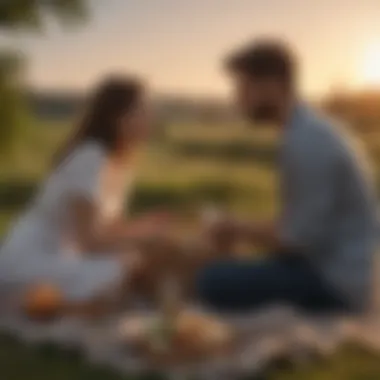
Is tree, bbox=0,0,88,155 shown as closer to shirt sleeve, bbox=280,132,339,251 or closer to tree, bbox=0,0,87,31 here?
tree, bbox=0,0,87,31

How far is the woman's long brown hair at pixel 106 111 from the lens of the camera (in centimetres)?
146

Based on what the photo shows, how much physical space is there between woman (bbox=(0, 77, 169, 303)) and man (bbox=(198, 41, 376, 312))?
0.54ft

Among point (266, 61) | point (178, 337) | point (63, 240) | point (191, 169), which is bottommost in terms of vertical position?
point (178, 337)

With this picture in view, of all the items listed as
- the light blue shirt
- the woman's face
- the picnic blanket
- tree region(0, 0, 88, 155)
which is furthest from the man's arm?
tree region(0, 0, 88, 155)

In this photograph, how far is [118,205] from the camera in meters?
1.46

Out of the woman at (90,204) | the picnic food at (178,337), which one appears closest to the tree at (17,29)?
the woman at (90,204)

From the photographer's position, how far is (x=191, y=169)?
1444 millimetres

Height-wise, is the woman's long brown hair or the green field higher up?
the woman's long brown hair

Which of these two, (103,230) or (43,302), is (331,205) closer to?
(103,230)

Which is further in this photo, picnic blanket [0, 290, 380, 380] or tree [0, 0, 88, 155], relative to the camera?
tree [0, 0, 88, 155]

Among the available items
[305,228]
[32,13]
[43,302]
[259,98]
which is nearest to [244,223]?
[305,228]

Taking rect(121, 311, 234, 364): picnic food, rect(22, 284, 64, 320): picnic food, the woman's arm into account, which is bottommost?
rect(121, 311, 234, 364): picnic food

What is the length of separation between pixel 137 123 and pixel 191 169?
0.40 feet

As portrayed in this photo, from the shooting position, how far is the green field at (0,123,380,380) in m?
1.43
